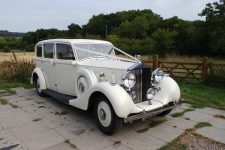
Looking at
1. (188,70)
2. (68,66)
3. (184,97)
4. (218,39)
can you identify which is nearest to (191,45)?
(218,39)

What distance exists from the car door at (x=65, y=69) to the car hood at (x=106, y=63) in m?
0.41

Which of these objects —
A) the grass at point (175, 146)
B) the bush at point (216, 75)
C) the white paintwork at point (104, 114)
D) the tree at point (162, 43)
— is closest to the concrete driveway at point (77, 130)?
the grass at point (175, 146)

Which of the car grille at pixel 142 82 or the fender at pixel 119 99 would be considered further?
the car grille at pixel 142 82

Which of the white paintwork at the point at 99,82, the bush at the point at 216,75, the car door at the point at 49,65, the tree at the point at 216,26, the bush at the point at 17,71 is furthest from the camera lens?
the tree at the point at 216,26

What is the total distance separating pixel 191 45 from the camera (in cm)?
3675

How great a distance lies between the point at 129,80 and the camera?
192 inches

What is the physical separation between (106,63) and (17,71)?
7106mm

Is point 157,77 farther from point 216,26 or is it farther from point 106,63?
point 216,26

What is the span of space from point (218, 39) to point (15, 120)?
96.0 ft

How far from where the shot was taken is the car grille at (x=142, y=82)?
17.0ft

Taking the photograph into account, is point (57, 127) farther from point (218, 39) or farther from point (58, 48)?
point (218, 39)

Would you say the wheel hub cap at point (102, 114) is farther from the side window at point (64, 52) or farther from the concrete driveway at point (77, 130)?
the side window at point (64, 52)

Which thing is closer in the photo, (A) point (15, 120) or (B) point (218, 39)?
(A) point (15, 120)

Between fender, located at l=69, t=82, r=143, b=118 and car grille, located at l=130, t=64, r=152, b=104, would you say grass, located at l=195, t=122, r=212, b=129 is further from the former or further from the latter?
fender, located at l=69, t=82, r=143, b=118
